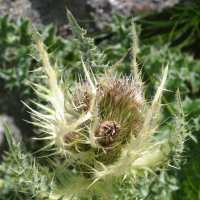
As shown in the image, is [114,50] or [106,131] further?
[114,50]

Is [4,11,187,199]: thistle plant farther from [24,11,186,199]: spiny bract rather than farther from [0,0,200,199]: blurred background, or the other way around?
[0,0,200,199]: blurred background

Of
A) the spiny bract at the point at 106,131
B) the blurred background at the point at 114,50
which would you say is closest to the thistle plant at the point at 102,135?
the spiny bract at the point at 106,131

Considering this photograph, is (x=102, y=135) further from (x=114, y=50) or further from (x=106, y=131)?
(x=114, y=50)

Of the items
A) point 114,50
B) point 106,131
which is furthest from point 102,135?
point 114,50

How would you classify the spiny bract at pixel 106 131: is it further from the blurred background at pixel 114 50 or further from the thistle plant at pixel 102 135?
the blurred background at pixel 114 50

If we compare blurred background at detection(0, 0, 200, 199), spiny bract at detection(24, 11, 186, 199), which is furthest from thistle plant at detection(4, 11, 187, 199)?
blurred background at detection(0, 0, 200, 199)

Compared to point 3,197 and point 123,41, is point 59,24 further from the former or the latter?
point 3,197
